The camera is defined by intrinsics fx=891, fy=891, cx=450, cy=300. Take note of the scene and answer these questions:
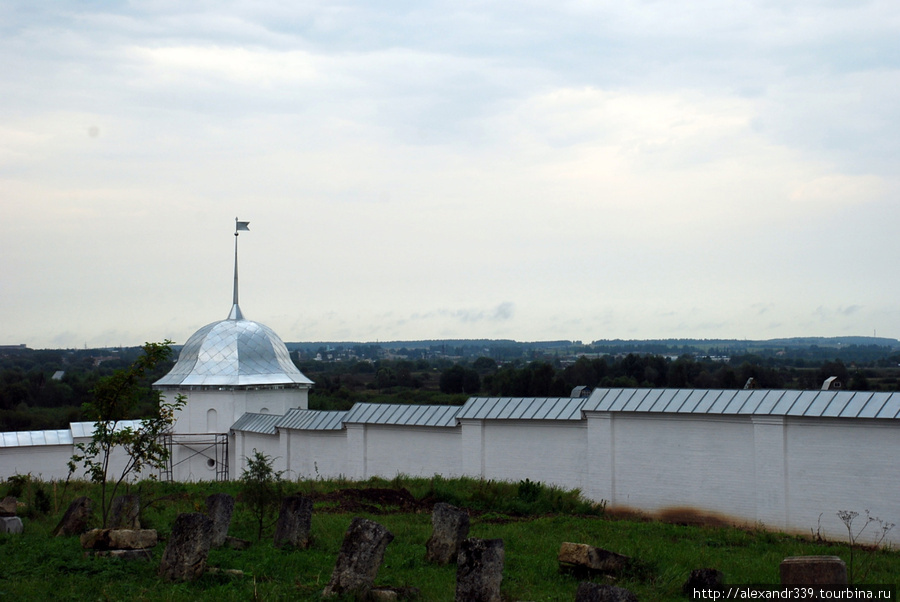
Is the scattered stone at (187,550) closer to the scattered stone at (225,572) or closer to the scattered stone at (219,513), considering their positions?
the scattered stone at (225,572)

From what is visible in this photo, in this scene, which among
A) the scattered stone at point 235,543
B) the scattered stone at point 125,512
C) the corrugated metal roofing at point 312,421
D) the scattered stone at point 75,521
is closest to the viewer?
the scattered stone at point 235,543

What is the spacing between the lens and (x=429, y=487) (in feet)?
51.7

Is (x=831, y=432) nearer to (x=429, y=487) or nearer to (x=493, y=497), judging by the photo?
(x=493, y=497)

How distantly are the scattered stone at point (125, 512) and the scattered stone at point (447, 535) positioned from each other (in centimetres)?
389

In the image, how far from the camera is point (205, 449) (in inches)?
1062

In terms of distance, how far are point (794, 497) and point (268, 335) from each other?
62.5ft

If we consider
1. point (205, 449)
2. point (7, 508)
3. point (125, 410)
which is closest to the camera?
point (7, 508)

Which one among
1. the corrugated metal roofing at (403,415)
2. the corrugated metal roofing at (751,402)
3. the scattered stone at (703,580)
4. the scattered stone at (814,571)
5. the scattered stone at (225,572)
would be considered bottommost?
the scattered stone at (703,580)

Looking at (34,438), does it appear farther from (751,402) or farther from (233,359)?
(751,402)

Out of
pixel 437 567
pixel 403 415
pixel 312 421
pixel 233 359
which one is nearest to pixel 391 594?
pixel 437 567

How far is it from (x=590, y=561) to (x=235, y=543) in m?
4.23

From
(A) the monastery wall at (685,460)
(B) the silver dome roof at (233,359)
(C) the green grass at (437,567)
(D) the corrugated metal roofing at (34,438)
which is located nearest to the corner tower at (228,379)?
(B) the silver dome roof at (233,359)

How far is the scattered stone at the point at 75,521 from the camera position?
11.0m

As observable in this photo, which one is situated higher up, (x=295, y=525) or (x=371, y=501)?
(x=295, y=525)
